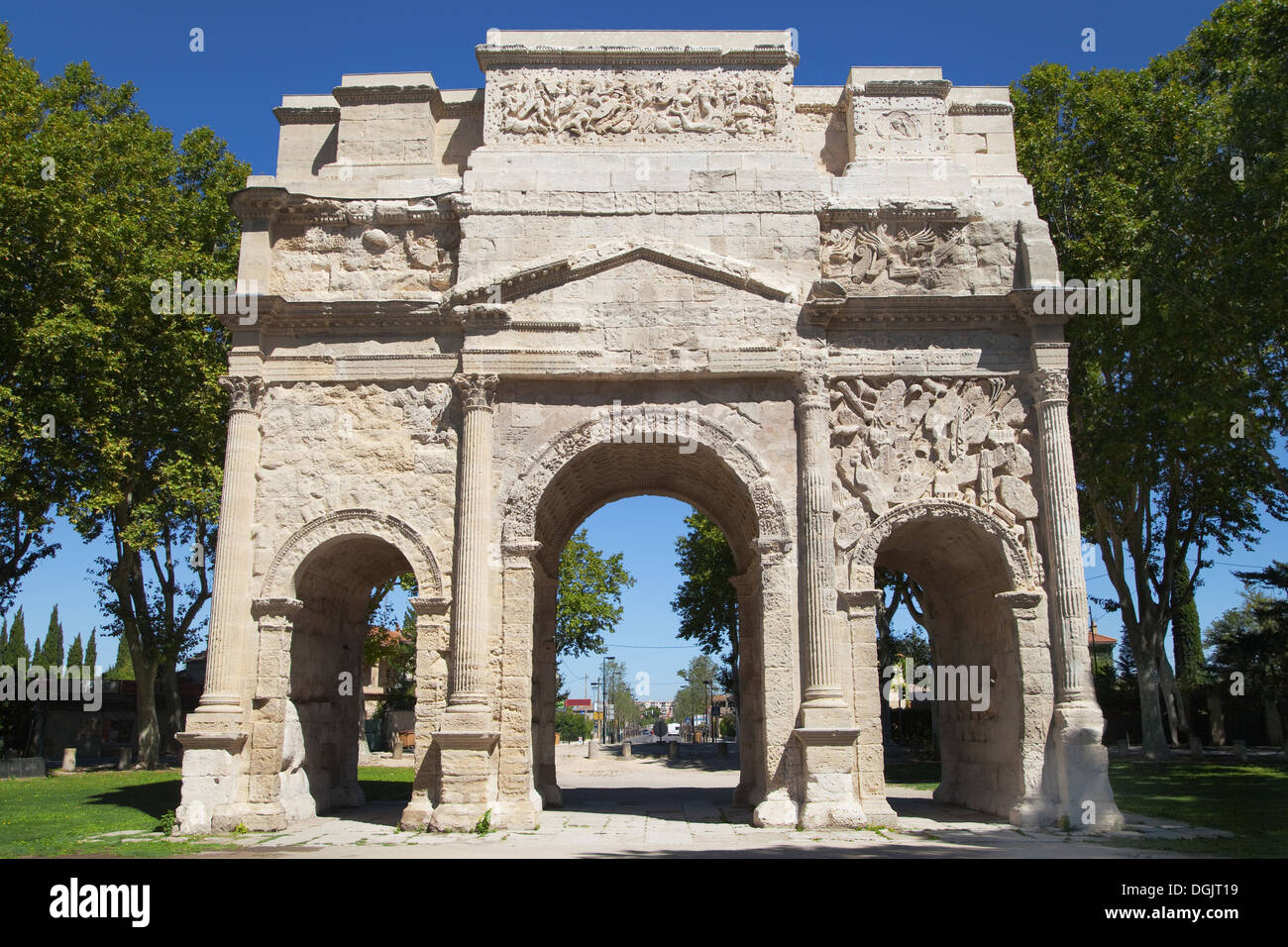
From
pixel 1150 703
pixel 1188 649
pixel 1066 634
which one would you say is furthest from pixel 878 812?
pixel 1188 649

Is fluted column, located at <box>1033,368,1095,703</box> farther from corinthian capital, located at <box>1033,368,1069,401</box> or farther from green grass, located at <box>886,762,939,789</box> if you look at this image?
green grass, located at <box>886,762,939,789</box>

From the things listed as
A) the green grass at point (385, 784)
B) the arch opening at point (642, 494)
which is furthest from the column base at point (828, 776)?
the green grass at point (385, 784)

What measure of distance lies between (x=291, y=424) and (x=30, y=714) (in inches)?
899

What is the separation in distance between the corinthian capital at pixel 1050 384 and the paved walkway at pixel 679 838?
237 inches

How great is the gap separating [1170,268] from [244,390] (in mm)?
15422

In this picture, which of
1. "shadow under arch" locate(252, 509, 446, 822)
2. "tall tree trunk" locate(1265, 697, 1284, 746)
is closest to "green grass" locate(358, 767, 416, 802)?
"shadow under arch" locate(252, 509, 446, 822)

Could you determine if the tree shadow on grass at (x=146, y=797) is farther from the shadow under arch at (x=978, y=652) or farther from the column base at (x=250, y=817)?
the shadow under arch at (x=978, y=652)

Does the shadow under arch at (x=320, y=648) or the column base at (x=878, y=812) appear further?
the shadow under arch at (x=320, y=648)

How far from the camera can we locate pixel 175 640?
26719 millimetres

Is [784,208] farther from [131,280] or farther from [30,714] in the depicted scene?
[30,714]

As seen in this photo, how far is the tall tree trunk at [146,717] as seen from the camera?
86.8 feet

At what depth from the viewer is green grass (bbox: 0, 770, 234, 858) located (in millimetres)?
11391

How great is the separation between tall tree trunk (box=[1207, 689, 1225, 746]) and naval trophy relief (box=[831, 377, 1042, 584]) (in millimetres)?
22570

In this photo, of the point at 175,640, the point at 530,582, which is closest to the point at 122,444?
the point at 175,640
